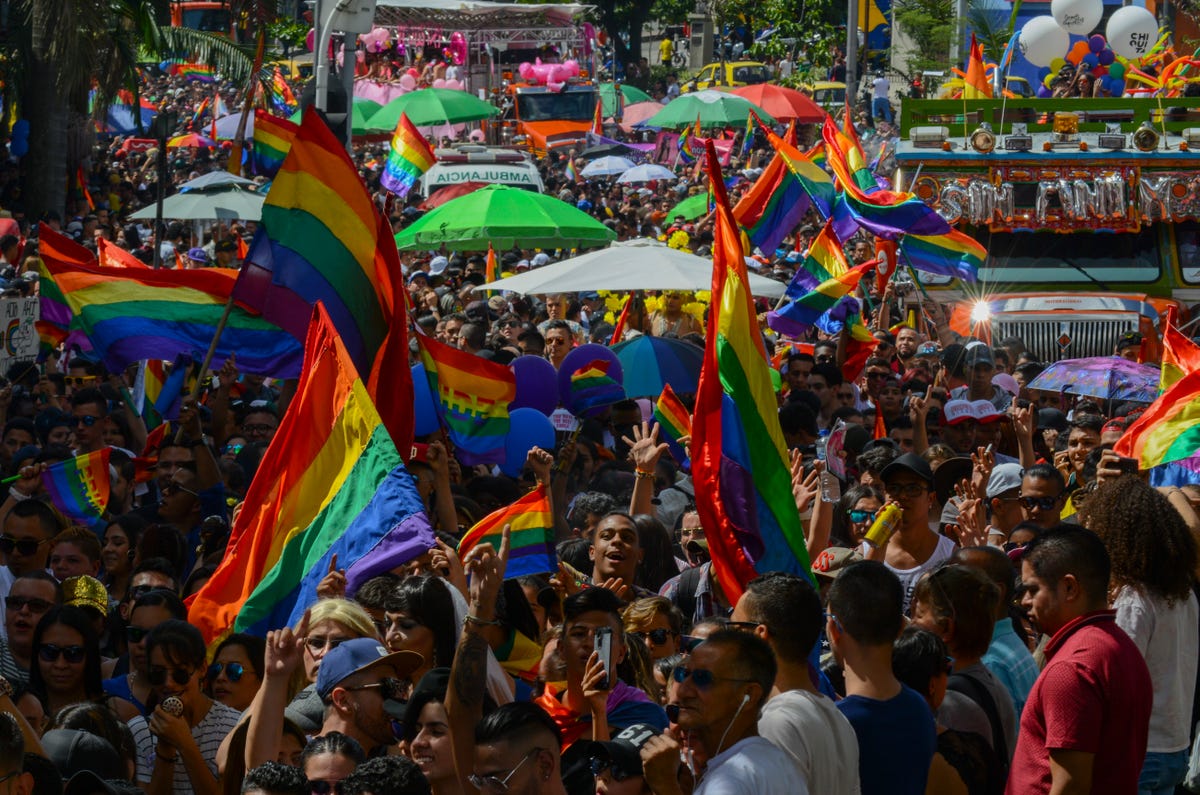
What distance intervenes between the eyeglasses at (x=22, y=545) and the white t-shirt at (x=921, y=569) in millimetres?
3409

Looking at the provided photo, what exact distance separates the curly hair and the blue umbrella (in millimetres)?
5711

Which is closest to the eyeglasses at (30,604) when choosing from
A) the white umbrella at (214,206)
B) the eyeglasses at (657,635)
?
the eyeglasses at (657,635)

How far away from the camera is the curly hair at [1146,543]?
17.5 ft

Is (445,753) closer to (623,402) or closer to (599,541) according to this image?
(599,541)

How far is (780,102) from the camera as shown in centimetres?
3419

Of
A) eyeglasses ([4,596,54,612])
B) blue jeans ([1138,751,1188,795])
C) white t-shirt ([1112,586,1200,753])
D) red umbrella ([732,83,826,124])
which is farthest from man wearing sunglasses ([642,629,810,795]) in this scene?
red umbrella ([732,83,826,124])

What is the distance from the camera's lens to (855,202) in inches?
561

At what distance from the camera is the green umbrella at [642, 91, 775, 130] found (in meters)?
32.8

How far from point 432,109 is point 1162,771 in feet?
87.3

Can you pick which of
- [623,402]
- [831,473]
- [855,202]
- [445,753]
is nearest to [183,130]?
[855,202]

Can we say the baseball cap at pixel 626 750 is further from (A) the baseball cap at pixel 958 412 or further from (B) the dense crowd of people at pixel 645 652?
(A) the baseball cap at pixel 958 412

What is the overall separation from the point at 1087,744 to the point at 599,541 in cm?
225

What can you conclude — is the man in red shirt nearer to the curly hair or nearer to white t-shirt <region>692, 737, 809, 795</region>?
the curly hair

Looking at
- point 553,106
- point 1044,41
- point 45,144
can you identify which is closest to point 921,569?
point 1044,41
